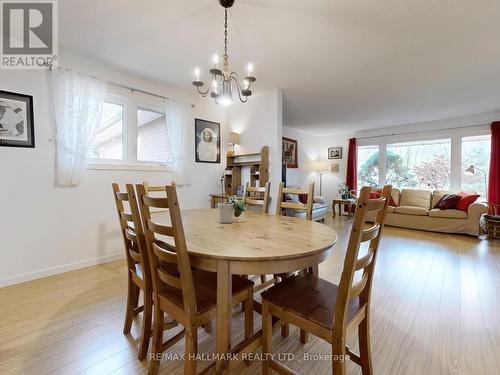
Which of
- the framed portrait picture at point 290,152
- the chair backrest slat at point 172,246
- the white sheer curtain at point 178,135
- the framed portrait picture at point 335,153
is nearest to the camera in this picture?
the chair backrest slat at point 172,246

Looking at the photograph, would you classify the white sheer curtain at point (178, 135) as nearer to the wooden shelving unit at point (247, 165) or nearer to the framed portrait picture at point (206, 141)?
the framed portrait picture at point (206, 141)

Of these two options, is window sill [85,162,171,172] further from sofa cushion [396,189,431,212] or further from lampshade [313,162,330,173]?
sofa cushion [396,189,431,212]

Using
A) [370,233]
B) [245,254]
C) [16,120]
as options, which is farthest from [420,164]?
[16,120]

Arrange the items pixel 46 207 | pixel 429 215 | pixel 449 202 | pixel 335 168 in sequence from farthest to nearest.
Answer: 1. pixel 335 168
2. pixel 429 215
3. pixel 449 202
4. pixel 46 207

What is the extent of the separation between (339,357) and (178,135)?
3.20m

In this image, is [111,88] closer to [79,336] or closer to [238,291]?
[79,336]

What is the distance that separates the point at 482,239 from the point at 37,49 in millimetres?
6780

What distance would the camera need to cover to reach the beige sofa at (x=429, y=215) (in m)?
4.04

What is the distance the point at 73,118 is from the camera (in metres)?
2.53

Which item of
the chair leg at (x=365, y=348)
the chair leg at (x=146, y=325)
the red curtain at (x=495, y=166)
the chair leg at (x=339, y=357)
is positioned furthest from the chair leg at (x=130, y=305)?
the red curtain at (x=495, y=166)

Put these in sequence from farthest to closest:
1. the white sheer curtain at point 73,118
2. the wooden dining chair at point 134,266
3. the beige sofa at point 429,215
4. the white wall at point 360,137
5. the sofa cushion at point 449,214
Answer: the white wall at point 360,137, the sofa cushion at point 449,214, the beige sofa at point 429,215, the white sheer curtain at point 73,118, the wooden dining chair at point 134,266

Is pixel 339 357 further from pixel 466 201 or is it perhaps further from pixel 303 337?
pixel 466 201

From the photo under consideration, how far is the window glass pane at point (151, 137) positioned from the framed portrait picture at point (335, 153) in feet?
16.8

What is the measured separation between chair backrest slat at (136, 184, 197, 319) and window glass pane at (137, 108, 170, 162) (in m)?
2.37
